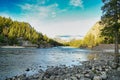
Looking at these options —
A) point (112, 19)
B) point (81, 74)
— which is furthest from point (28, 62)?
point (81, 74)

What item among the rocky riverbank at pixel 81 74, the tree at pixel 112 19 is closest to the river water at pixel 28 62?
the rocky riverbank at pixel 81 74

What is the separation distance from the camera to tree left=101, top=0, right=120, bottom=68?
33.9 meters

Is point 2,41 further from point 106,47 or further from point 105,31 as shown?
point 105,31

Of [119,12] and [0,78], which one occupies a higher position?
[119,12]

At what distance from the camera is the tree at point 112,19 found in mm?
33906

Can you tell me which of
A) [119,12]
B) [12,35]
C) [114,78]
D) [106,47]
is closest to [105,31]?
[119,12]

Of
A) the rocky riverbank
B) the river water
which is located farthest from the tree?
the river water

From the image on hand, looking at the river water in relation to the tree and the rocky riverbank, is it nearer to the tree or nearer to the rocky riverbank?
the rocky riverbank

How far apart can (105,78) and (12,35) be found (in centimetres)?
18568

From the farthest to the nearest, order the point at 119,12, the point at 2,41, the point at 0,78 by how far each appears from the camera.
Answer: the point at 2,41, the point at 119,12, the point at 0,78

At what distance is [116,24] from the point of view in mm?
34000

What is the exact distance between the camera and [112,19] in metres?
34.4

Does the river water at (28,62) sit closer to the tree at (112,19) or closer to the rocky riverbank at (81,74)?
the rocky riverbank at (81,74)

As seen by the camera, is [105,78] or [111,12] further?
[111,12]
